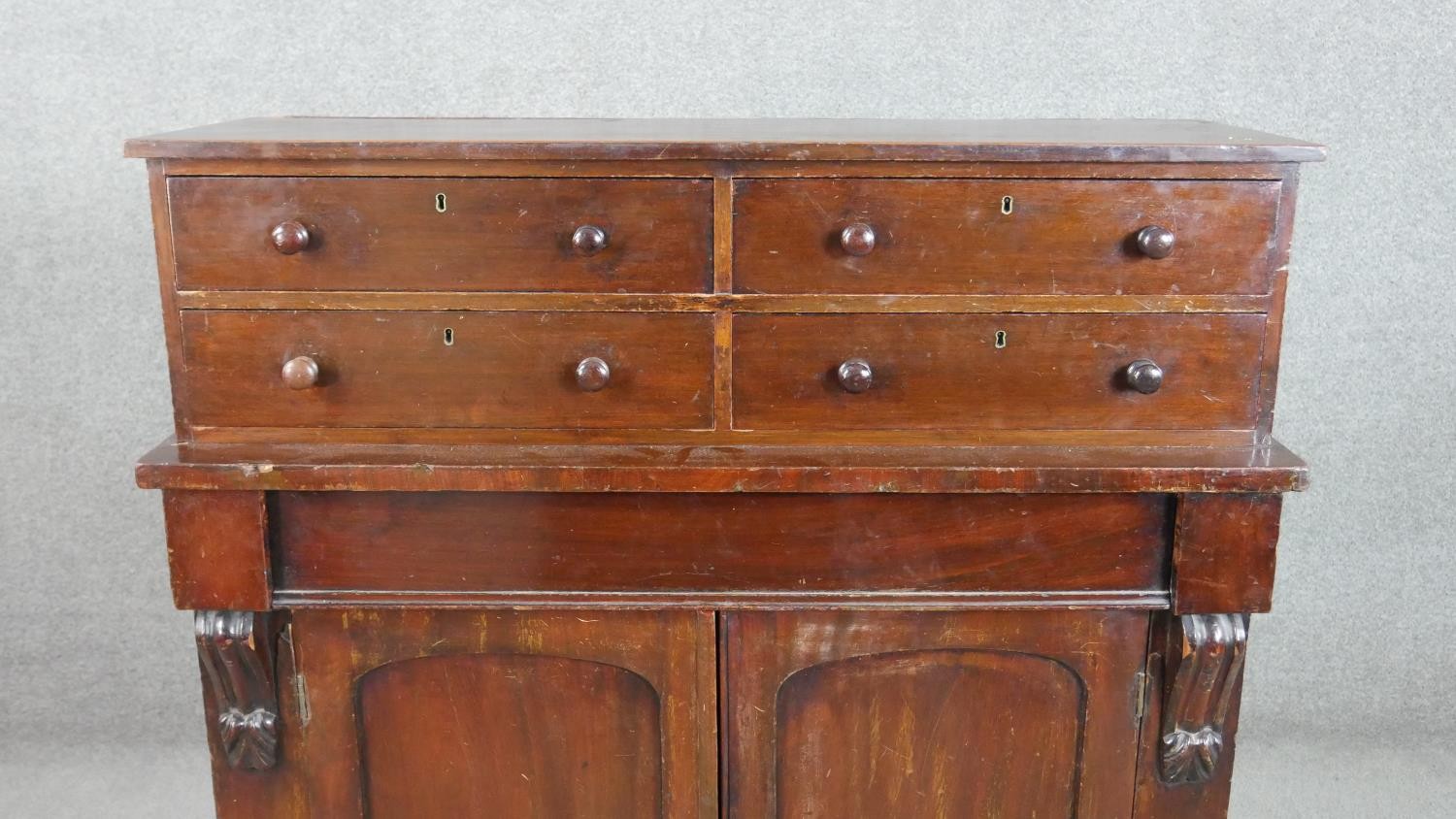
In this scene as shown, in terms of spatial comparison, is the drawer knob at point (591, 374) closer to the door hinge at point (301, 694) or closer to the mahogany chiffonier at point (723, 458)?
the mahogany chiffonier at point (723, 458)

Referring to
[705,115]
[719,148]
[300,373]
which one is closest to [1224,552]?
[719,148]

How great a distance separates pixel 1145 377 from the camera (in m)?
1.62

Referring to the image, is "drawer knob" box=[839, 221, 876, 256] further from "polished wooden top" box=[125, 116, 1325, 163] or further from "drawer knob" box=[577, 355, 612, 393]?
"drawer knob" box=[577, 355, 612, 393]

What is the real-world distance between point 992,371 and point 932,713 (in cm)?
45

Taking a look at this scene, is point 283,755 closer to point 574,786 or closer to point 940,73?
point 574,786

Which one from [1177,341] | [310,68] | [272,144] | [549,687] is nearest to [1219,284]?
[1177,341]

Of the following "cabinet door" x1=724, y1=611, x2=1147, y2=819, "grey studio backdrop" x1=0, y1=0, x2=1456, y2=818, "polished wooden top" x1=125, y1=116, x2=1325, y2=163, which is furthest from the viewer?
"grey studio backdrop" x1=0, y1=0, x2=1456, y2=818

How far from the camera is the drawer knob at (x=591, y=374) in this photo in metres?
1.62

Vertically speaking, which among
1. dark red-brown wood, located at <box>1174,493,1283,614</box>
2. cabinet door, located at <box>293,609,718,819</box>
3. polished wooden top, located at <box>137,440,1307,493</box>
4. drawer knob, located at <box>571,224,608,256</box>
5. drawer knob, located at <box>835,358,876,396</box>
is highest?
drawer knob, located at <box>571,224,608,256</box>

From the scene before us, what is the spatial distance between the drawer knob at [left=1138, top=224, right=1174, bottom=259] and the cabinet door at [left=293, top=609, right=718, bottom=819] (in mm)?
692

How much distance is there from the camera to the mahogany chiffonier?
1.60 metres

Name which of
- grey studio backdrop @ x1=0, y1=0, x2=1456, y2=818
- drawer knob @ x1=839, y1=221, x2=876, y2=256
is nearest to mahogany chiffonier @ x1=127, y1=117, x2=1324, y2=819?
drawer knob @ x1=839, y1=221, x2=876, y2=256

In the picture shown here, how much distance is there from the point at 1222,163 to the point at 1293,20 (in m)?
1.02

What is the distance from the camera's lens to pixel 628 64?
241cm
